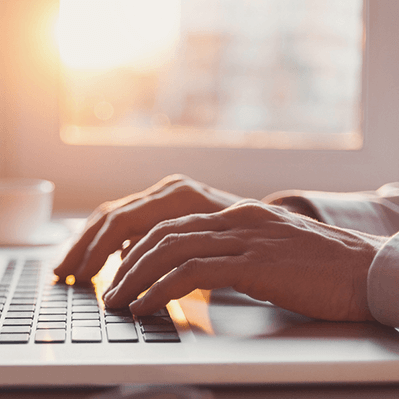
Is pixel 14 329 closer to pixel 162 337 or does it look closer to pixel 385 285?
pixel 162 337

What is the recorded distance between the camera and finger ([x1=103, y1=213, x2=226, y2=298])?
19.1 inches

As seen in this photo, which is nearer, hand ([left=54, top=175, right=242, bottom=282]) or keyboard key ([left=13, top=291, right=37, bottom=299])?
keyboard key ([left=13, top=291, right=37, bottom=299])

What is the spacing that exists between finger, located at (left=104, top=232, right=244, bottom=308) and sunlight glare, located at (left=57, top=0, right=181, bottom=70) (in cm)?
85

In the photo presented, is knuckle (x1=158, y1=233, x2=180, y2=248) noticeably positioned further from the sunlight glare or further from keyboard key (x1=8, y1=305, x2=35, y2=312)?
the sunlight glare

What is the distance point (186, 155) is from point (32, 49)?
0.43 metres

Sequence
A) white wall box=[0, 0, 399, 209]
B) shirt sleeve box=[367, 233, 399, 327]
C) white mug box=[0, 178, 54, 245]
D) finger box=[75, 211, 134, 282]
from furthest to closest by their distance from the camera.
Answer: white wall box=[0, 0, 399, 209], white mug box=[0, 178, 54, 245], finger box=[75, 211, 134, 282], shirt sleeve box=[367, 233, 399, 327]

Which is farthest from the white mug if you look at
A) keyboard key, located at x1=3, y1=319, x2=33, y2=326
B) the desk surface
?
A: the desk surface

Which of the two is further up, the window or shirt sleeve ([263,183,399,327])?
the window

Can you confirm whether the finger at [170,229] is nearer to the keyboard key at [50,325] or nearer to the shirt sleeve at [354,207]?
the keyboard key at [50,325]

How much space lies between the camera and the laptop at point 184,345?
1.01 ft

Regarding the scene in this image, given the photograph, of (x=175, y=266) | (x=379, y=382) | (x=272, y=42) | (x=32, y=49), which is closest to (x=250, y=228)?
(x=175, y=266)

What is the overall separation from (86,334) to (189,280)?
0.35 feet

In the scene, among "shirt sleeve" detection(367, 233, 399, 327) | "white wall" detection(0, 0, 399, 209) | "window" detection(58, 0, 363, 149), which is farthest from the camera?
"window" detection(58, 0, 363, 149)

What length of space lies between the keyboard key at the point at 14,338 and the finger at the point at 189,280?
0.33 feet
